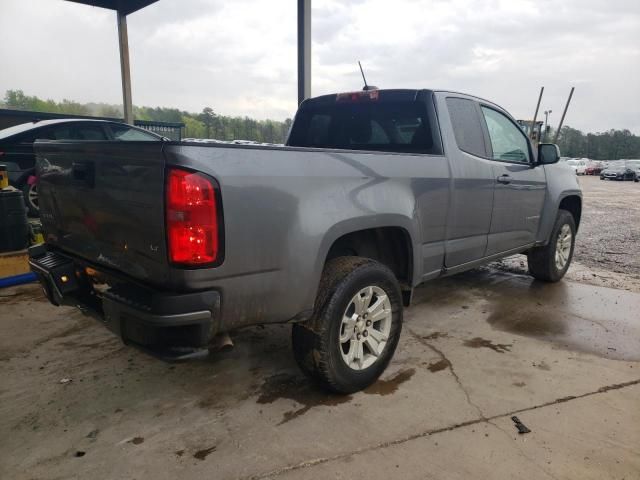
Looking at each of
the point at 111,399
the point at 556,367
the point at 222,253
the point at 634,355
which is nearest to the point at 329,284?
the point at 222,253

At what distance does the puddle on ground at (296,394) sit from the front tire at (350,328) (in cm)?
9

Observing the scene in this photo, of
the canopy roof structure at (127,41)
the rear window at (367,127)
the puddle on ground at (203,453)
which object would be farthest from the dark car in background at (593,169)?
the puddle on ground at (203,453)

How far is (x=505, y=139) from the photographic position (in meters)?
4.23

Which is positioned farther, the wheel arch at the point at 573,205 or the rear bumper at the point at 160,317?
the wheel arch at the point at 573,205

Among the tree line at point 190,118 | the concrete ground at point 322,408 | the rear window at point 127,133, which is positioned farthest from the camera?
the tree line at point 190,118

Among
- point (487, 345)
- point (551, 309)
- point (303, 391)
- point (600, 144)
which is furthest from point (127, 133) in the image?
point (600, 144)

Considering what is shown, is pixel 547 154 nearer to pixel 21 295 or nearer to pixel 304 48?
pixel 304 48

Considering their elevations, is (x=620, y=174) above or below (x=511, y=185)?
below

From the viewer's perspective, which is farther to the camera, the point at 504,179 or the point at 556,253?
the point at 556,253

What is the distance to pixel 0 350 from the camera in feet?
10.8

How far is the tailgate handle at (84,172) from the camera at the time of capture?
2.35m

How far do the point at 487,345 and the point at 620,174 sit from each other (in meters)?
32.8

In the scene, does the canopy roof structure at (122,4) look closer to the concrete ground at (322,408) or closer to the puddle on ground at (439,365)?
the concrete ground at (322,408)

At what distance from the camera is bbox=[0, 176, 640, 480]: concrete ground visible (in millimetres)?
2150
